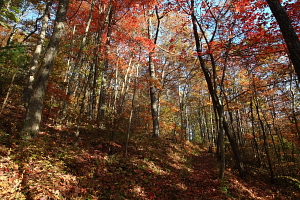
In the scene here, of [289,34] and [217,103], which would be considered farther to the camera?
[217,103]

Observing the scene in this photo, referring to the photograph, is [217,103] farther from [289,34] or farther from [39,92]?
[39,92]

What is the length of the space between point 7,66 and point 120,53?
22.3 feet

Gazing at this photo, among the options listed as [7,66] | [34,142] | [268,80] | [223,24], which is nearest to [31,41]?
[7,66]

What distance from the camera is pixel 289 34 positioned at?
15.3ft

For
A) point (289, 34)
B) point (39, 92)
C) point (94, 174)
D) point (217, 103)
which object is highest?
point (289, 34)

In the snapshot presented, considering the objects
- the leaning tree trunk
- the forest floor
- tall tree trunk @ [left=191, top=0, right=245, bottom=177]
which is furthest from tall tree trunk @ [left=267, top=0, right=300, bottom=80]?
the leaning tree trunk

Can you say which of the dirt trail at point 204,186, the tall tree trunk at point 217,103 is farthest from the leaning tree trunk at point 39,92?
the tall tree trunk at point 217,103

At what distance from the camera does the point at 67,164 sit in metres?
5.84

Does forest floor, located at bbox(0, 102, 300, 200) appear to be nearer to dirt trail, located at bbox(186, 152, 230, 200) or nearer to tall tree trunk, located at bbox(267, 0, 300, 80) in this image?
dirt trail, located at bbox(186, 152, 230, 200)

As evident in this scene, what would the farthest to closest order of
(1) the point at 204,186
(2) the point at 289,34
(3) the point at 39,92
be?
(1) the point at 204,186, (3) the point at 39,92, (2) the point at 289,34

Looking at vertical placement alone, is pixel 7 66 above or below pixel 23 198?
above

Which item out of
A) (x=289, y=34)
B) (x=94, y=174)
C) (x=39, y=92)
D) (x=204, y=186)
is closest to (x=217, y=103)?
(x=204, y=186)

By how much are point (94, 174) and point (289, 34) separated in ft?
24.8

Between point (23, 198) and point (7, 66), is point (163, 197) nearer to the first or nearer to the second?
point (23, 198)
